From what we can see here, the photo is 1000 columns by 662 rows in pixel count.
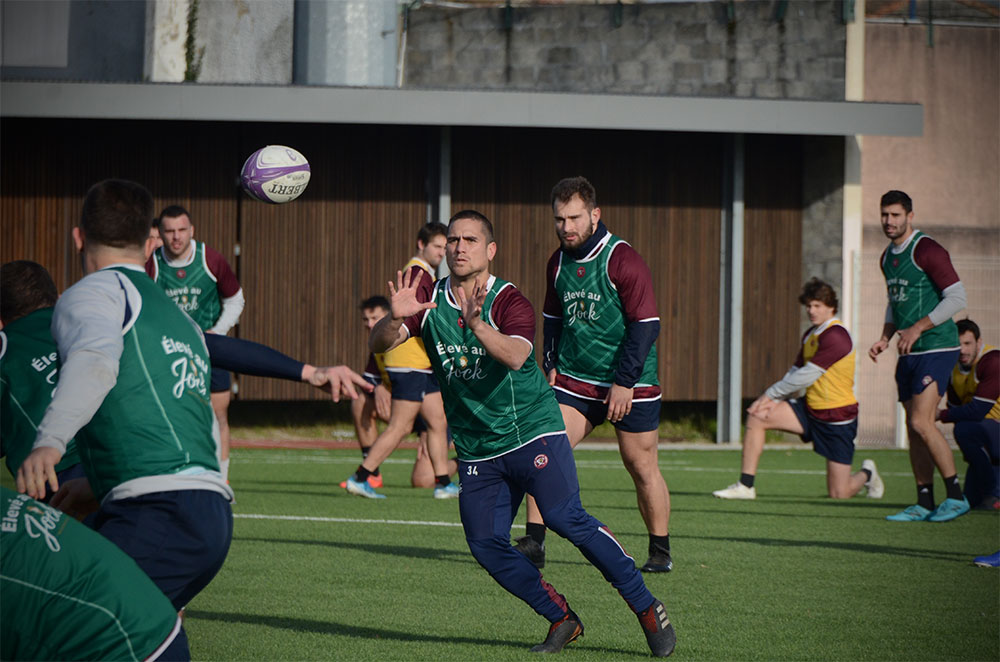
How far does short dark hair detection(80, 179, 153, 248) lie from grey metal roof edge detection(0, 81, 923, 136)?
1357 cm

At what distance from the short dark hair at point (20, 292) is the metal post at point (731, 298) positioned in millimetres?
15152

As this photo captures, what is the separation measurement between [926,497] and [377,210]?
10372mm

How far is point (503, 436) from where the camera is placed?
589 cm

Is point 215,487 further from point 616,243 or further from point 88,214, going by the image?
point 616,243

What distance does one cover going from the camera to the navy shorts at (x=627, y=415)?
768 cm

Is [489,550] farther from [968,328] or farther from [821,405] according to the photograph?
[968,328]

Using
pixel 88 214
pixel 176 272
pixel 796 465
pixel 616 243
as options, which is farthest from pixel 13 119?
pixel 88 214

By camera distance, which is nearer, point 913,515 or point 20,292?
point 20,292

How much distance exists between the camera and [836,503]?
38.4 feet

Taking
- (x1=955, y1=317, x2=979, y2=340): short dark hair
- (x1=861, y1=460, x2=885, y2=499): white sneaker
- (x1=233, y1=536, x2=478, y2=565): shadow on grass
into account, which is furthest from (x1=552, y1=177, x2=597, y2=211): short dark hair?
(x1=861, y1=460, x2=885, y2=499): white sneaker

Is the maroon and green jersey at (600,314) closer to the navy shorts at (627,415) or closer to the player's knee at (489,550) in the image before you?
the navy shorts at (627,415)

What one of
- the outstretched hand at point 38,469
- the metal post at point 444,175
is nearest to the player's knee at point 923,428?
the outstretched hand at point 38,469

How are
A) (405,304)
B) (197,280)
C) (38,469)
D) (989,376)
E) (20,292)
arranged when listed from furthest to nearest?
(989,376) → (197,280) → (405,304) → (20,292) → (38,469)

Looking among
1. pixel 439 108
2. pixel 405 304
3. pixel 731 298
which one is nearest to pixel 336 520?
pixel 405 304
